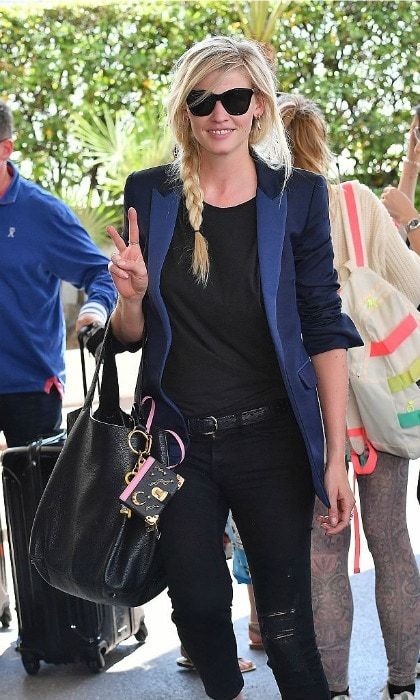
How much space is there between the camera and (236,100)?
3074 mm

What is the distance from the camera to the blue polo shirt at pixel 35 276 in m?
4.66

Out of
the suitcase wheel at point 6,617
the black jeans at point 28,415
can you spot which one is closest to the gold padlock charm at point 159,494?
the black jeans at point 28,415

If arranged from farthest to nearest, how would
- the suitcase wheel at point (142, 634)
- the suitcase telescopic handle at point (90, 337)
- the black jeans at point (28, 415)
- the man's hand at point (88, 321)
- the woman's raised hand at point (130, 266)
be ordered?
the suitcase wheel at point (142, 634)
the black jeans at point (28, 415)
the man's hand at point (88, 321)
the suitcase telescopic handle at point (90, 337)
the woman's raised hand at point (130, 266)

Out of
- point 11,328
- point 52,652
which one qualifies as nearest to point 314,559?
point 52,652

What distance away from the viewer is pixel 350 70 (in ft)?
45.0

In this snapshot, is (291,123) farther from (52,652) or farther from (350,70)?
(350,70)

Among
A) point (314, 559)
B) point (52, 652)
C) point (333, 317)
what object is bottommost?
point (52, 652)

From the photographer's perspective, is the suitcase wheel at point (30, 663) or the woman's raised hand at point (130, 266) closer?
the woman's raised hand at point (130, 266)

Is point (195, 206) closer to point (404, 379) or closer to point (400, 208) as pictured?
point (404, 379)

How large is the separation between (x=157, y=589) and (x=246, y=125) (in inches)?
47.2

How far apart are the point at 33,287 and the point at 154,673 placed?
148 cm

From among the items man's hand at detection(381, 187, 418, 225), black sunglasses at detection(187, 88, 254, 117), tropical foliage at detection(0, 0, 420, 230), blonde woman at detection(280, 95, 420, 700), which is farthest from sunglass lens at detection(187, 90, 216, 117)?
tropical foliage at detection(0, 0, 420, 230)

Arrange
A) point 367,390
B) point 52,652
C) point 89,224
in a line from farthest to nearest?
1. point 89,224
2. point 52,652
3. point 367,390

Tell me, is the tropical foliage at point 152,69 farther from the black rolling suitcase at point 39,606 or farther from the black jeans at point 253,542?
the black jeans at point 253,542
